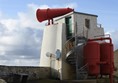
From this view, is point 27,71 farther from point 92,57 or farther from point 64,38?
point 92,57

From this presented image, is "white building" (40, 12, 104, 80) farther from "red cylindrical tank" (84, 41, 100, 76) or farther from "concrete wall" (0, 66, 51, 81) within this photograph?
"red cylindrical tank" (84, 41, 100, 76)

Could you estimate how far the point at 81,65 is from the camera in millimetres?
31500

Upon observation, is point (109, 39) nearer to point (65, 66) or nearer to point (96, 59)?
point (96, 59)

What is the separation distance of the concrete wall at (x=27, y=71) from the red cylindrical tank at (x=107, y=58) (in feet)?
18.0

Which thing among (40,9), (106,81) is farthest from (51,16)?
(106,81)

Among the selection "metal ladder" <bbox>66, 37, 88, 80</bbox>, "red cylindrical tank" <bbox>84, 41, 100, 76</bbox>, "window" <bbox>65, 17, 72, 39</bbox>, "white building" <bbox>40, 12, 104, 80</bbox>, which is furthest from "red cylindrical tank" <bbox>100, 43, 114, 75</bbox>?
"window" <bbox>65, 17, 72, 39</bbox>

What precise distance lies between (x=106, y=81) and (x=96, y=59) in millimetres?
2645

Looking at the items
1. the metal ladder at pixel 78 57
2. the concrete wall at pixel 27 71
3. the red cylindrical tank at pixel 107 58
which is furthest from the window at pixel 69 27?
the concrete wall at pixel 27 71

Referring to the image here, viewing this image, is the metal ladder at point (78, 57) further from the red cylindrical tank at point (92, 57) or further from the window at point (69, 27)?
the window at point (69, 27)

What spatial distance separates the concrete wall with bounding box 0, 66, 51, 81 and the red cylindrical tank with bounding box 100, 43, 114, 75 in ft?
18.0

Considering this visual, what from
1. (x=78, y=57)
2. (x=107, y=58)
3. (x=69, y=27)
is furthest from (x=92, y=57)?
(x=69, y=27)

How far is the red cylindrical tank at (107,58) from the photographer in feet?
102

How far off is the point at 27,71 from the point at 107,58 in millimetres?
7774

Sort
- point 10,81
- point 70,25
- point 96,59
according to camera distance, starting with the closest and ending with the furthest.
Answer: point 10,81, point 96,59, point 70,25
